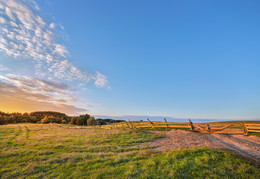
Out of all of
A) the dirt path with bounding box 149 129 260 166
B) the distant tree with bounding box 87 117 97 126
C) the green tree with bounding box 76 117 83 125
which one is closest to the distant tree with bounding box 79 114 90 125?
the green tree with bounding box 76 117 83 125

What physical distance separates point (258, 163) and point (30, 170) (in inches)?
598

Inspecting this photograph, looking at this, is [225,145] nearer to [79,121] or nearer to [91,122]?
[91,122]

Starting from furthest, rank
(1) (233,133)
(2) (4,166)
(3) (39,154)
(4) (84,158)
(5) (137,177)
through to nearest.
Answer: (1) (233,133), (3) (39,154), (4) (84,158), (2) (4,166), (5) (137,177)

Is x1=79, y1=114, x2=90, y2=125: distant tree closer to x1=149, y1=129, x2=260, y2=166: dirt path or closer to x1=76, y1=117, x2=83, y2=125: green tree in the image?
x1=76, y1=117, x2=83, y2=125: green tree

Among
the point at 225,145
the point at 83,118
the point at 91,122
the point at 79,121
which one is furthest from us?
the point at 83,118

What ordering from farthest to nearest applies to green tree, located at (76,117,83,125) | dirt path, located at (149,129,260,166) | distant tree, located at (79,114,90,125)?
distant tree, located at (79,114,90,125) → green tree, located at (76,117,83,125) → dirt path, located at (149,129,260,166)

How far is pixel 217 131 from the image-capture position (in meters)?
21.5

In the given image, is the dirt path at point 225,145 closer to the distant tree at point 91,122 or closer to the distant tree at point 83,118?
the distant tree at point 91,122

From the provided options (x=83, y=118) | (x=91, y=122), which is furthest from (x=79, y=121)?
(x=91, y=122)

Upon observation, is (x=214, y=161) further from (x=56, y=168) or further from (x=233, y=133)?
(x=233, y=133)

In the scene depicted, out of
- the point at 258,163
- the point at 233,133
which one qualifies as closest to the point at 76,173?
the point at 258,163

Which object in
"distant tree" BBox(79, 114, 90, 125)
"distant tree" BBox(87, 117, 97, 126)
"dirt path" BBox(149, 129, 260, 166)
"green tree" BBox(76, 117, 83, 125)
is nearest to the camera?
"dirt path" BBox(149, 129, 260, 166)

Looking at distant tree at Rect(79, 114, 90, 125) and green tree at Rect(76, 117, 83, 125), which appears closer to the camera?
green tree at Rect(76, 117, 83, 125)

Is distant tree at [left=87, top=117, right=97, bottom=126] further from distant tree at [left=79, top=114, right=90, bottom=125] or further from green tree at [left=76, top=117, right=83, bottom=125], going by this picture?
green tree at [left=76, top=117, right=83, bottom=125]
